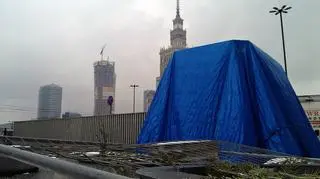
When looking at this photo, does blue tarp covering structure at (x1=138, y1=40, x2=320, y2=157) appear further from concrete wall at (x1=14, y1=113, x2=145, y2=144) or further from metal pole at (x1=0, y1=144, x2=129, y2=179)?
metal pole at (x1=0, y1=144, x2=129, y2=179)

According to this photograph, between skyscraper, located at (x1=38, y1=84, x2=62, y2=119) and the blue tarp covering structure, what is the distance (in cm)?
5371

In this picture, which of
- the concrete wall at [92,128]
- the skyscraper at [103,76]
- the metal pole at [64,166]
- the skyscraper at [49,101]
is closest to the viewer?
the metal pole at [64,166]

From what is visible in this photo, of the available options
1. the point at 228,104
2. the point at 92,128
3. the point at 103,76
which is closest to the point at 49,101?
the point at 103,76

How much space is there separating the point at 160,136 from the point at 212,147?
27.0 ft

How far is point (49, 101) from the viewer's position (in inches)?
2645

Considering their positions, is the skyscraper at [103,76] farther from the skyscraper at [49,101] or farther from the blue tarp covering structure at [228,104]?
the blue tarp covering structure at [228,104]

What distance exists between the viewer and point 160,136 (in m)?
14.1

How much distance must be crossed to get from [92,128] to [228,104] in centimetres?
1730

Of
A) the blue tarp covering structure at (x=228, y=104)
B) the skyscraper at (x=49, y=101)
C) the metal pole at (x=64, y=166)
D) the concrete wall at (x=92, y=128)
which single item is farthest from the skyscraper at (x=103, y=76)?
the metal pole at (x=64, y=166)

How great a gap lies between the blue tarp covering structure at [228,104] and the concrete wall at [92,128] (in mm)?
4040

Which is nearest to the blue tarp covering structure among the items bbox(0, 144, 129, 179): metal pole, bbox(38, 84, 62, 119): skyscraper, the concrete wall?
the concrete wall

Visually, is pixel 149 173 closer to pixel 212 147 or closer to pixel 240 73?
pixel 212 147

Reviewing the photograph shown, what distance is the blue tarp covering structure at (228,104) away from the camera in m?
12.3

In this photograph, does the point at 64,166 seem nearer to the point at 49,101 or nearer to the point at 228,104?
the point at 228,104
